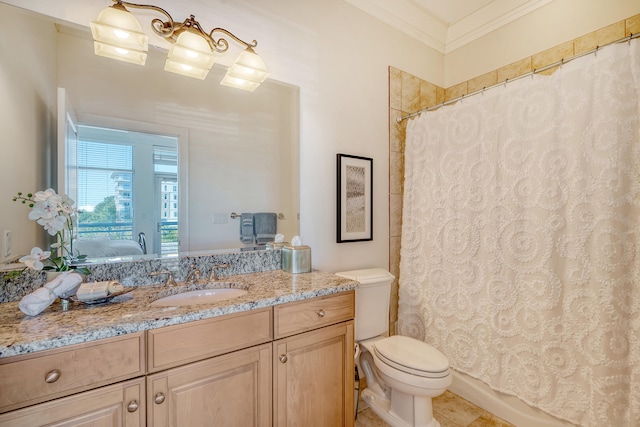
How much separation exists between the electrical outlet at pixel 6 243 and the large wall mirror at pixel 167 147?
0.12 meters

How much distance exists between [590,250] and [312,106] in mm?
1617

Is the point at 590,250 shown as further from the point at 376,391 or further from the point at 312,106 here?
the point at 312,106

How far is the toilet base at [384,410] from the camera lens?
1601mm

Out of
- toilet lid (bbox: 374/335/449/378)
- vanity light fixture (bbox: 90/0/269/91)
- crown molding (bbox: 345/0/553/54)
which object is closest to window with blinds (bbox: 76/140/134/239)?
vanity light fixture (bbox: 90/0/269/91)

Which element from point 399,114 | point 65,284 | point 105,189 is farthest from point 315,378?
point 399,114

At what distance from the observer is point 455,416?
176cm

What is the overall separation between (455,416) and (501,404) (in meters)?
0.27

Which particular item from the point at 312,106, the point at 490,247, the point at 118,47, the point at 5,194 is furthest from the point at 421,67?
the point at 5,194

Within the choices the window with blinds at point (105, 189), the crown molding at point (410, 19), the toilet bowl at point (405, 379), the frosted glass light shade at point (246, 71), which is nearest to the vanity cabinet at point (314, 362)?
the toilet bowl at point (405, 379)

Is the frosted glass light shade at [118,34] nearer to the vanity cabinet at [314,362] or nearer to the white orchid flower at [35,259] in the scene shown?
the white orchid flower at [35,259]

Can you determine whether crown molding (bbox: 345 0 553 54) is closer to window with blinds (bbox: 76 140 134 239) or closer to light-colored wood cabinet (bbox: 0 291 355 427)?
window with blinds (bbox: 76 140 134 239)

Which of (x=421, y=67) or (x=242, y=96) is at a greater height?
(x=421, y=67)

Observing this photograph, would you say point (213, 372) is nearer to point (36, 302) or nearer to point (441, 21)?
point (36, 302)

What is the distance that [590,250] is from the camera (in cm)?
133
